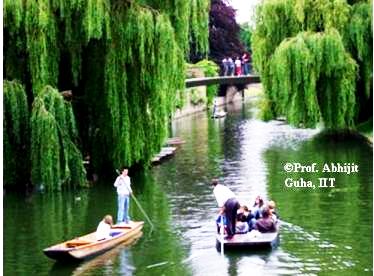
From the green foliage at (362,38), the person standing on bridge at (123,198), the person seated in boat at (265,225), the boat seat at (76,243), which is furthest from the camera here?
the green foliage at (362,38)

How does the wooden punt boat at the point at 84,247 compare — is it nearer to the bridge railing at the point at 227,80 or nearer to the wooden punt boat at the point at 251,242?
the wooden punt boat at the point at 251,242

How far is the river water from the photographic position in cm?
1427

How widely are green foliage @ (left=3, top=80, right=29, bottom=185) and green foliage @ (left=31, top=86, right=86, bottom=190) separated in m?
0.44

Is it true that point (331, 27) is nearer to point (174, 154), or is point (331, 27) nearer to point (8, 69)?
point (174, 154)

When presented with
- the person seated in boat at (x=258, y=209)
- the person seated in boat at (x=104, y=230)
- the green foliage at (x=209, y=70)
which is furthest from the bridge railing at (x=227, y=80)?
the person seated in boat at (x=104, y=230)

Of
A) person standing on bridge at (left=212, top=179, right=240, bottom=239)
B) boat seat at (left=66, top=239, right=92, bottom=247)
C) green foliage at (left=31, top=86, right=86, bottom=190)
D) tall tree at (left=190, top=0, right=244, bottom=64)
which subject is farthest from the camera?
tall tree at (left=190, top=0, right=244, bottom=64)

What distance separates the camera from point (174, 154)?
32.1 metres

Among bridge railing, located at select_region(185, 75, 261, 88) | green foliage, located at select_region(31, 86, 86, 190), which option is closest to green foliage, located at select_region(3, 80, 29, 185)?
green foliage, located at select_region(31, 86, 86, 190)

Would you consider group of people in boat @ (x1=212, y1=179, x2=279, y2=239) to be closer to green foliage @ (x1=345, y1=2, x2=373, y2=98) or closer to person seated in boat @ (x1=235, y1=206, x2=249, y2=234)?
person seated in boat @ (x1=235, y1=206, x2=249, y2=234)

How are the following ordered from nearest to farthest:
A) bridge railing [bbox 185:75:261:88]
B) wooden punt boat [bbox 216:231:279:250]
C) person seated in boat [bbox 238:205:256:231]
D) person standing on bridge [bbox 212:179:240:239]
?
1. wooden punt boat [bbox 216:231:279:250]
2. person standing on bridge [bbox 212:179:240:239]
3. person seated in boat [bbox 238:205:256:231]
4. bridge railing [bbox 185:75:261:88]

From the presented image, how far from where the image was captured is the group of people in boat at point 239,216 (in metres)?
15.7

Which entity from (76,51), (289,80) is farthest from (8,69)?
(289,80)

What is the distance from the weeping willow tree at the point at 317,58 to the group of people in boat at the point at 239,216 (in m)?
14.4

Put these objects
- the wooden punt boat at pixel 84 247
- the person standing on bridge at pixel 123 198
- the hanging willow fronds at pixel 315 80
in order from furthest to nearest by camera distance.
Result: the hanging willow fronds at pixel 315 80 < the person standing on bridge at pixel 123 198 < the wooden punt boat at pixel 84 247
